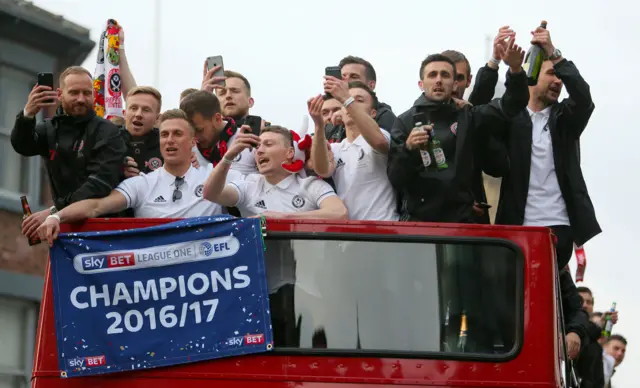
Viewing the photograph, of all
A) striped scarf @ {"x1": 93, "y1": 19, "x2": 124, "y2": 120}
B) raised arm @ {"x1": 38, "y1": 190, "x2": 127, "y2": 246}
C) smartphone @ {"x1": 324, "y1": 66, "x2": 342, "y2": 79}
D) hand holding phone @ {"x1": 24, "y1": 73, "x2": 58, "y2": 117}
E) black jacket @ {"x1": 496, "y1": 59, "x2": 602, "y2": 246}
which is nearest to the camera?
raised arm @ {"x1": 38, "y1": 190, "x2": 127, "y2": 246}

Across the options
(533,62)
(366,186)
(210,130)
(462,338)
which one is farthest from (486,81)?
(462,338)

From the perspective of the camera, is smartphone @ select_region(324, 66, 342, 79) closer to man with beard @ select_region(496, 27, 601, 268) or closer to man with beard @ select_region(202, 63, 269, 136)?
man with beard @ select_region(496, 27, 601, 268)

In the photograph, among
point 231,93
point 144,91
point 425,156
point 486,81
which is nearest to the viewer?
point 425,156

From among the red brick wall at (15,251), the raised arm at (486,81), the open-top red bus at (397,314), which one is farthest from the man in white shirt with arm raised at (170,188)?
the red brick wall at (15,251)

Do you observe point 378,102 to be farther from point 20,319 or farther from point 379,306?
point 20,319

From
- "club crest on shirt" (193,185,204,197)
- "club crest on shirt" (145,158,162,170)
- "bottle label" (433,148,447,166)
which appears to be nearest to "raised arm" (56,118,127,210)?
"club crest on shirt" (193,185,204,197)

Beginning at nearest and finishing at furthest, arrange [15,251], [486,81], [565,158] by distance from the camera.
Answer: [565,158] → [486,81] → [15,251]

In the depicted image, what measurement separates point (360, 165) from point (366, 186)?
0.16 m

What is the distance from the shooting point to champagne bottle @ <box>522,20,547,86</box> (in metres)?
10.8

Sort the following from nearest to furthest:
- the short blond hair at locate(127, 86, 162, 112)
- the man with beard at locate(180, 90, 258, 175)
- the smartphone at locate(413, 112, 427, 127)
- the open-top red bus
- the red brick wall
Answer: the open-top red bus, the smartphone at locate(413, 112, 427, 127), the man with beard at locate(180, 90, 258, 175), the short blond hair at locate(127, 86, 162, 112), the red brick wall

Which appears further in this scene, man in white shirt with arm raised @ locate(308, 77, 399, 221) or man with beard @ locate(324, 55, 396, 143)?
man with beard @ locate(324, 55, 396, 143)

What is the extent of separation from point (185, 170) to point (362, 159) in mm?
1230

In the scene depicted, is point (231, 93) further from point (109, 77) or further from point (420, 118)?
point (420, 118)

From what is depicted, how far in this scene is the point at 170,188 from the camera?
1045 cm
